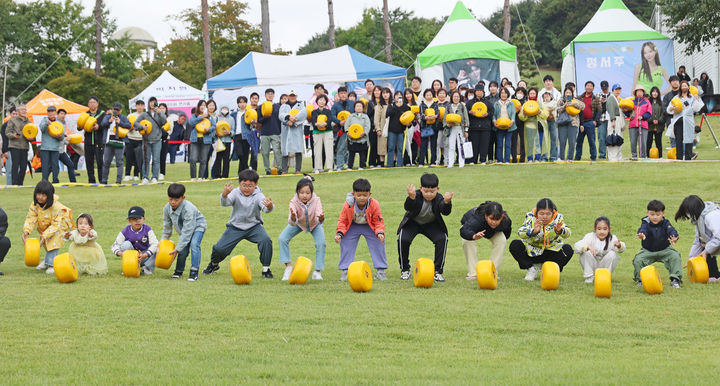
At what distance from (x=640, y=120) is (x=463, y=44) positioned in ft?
38.0

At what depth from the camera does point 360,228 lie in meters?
10.2

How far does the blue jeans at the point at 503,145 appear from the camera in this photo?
66.6 feet

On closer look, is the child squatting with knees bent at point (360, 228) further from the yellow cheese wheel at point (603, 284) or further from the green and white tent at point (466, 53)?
the green and white tent at point (466, 53)

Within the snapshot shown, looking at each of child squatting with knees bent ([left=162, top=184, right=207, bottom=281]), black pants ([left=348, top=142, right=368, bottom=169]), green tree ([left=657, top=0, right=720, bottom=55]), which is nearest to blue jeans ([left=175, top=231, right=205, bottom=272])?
child squatting with knees bent ([left=162, top=184, right=207, bottom=281])

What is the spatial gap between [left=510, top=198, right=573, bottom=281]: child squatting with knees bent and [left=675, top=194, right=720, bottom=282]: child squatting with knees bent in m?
1.37

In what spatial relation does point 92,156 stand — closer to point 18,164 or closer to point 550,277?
point 18,164

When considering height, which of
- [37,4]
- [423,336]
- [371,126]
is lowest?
[423,336]

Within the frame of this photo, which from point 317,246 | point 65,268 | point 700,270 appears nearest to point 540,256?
point 700,270

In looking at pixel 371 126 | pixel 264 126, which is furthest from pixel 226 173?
pixel 371 126

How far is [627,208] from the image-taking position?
14.4m

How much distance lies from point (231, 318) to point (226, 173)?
13845 millimetres

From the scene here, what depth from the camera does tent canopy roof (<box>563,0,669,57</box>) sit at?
106 feet

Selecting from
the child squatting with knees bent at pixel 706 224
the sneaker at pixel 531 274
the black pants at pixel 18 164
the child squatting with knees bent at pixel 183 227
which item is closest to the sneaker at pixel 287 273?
the child squatting with knees bent at pixel 183 227

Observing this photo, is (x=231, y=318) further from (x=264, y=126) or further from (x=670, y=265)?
(x=264, y=126)
